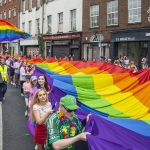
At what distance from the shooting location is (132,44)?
20844 mm

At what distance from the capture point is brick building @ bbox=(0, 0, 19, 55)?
42812 mm

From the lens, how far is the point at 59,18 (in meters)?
30.2

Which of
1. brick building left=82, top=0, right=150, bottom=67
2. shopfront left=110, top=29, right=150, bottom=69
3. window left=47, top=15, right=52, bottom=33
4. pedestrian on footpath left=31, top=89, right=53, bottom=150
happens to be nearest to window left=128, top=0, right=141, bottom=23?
brick building left=82, top=0, right=150, bottom=67

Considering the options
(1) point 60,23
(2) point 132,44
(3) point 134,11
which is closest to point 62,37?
(1) point 60,23

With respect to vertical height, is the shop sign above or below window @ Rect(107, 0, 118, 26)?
below

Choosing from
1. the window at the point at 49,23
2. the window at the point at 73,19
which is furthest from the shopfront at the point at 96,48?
the window at the point at 49,23

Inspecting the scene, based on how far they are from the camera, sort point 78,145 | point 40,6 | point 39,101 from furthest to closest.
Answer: point 40,6
point 39,101
point 78,145

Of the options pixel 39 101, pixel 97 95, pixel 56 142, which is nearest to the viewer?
pixel 56 142

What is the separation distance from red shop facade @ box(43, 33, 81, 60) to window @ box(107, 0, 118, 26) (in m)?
4.16

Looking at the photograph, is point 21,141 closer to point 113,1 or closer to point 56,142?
point 56,142

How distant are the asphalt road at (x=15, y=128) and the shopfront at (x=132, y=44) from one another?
1091 centimetres

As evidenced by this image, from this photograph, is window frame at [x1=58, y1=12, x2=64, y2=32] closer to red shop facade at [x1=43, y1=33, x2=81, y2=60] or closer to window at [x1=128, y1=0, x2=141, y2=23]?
red shop facade at [x1=43, y1=33, x2=81, y2=60]

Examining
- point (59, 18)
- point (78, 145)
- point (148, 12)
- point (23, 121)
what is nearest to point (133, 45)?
point (148, 12)

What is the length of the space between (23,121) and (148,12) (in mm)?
13629
